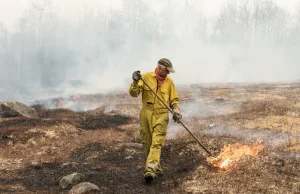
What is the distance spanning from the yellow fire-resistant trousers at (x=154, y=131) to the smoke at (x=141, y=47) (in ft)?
126

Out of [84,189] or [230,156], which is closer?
[84,189]

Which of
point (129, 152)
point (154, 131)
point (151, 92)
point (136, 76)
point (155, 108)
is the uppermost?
point (136, 76)

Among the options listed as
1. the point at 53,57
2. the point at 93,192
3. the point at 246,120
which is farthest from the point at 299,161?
the point at 53,57

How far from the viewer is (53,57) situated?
69875 mm

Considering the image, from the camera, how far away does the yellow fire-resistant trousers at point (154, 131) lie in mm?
7142

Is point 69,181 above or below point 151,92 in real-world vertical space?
below

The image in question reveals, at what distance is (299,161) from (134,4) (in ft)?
232

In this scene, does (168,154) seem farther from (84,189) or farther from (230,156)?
(84,189)

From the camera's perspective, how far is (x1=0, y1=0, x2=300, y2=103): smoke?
53406mm

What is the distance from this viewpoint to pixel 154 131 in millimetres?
7336

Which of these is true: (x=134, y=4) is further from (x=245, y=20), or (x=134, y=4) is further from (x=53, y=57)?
(x=245, y=20)

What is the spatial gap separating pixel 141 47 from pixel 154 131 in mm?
62418

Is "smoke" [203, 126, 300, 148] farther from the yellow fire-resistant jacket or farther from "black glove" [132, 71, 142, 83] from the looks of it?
"black glove" [132, 71, 142, 83]

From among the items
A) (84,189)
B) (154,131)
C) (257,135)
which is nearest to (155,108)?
(154,131)
